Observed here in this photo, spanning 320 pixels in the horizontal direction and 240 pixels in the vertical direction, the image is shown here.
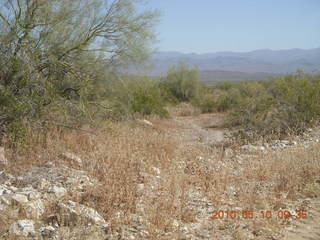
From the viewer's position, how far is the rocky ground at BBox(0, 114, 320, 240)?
3916 mm

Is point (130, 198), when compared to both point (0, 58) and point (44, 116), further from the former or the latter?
point (0, 58)

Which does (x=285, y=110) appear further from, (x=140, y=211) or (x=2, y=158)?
(x=2, y=158)

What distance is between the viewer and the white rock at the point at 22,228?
379cm

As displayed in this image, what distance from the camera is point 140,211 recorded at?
4426mm

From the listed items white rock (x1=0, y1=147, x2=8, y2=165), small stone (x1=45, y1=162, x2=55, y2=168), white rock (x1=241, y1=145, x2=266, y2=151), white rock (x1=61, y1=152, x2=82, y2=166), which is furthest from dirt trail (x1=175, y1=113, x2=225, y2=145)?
white rock (x1=0, y1=147, x2=8, y2=165)

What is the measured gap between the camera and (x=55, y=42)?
8133 millimetres

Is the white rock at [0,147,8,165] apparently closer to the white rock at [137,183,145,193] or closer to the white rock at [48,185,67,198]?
the white rock at [48,185,67,198]

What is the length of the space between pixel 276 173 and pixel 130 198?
110 inches

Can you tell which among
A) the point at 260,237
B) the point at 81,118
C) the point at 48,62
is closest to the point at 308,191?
the point at 260,237

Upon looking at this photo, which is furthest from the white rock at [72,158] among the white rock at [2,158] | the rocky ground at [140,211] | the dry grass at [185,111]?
the dry grass at [185,111]
